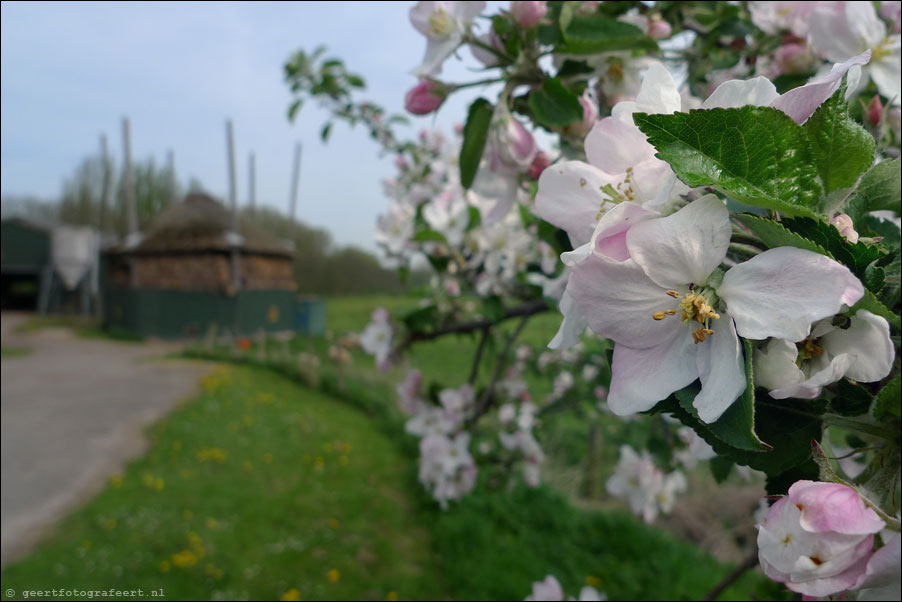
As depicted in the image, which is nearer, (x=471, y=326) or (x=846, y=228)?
(x=846, y=228)

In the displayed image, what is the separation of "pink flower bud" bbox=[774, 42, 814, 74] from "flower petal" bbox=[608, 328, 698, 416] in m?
0.80

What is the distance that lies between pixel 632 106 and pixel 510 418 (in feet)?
7.08

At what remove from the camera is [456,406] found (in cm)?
182

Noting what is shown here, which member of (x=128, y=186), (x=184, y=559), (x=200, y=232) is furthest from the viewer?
→ (x=200, y=232)

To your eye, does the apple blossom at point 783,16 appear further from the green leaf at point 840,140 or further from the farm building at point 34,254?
the farm building at point 34,254

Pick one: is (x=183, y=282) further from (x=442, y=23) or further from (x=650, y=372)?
(x=650, y=372)

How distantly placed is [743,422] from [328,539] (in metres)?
3.73

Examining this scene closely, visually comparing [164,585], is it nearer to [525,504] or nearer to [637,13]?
[525,504]

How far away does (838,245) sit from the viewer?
1.17ft

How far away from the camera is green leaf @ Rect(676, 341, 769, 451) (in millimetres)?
339

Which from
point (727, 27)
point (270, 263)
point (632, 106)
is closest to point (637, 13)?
point (727, 27)

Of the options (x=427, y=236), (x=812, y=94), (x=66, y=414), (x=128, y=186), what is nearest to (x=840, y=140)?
(x=812, y=94)

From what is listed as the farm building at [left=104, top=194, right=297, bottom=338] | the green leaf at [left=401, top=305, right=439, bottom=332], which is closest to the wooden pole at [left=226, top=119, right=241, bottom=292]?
the farm building at [left=104, top=194, right=297, bottom=338]

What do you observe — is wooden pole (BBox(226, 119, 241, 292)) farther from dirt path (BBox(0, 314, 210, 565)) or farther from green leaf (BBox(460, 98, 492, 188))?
green leaf (BBox(460, 98, 492, 188))
